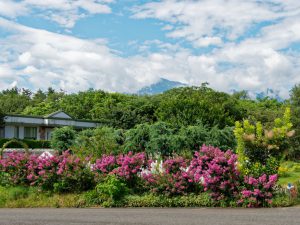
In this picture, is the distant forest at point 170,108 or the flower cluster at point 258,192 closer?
the flower cluster at point 258,192

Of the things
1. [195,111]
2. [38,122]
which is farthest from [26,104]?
[195,111]

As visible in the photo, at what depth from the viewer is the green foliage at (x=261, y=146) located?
13992 millimetres

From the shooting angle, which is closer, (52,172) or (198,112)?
(52,172)

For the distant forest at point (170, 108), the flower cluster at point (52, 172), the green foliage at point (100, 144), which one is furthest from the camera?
the distant forest at point (170, 108)

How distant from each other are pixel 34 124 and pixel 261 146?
→ 45.3 metres

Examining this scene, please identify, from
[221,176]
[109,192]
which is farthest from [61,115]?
[221,176]

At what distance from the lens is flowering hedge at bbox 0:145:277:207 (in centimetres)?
1333

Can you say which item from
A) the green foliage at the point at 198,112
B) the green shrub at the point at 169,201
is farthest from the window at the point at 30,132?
the green shrub at the point at 169,201

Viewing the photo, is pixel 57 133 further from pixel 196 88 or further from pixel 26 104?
pixel 26 104

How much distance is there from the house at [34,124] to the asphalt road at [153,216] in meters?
42.8

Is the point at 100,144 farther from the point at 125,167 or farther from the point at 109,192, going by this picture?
the point at 109,192

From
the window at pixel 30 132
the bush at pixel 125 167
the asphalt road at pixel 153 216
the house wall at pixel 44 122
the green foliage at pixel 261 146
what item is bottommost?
the asphalt road at pixel 153 216

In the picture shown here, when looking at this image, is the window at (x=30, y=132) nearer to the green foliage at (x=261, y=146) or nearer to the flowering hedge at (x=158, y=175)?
the flowering hedge at (x=158, y=175)

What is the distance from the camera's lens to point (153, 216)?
11781 mm
